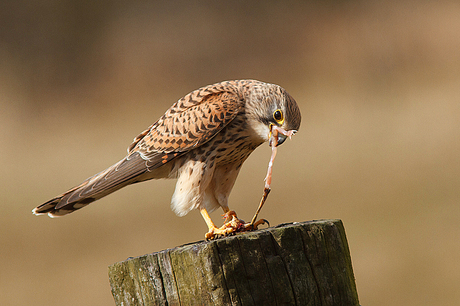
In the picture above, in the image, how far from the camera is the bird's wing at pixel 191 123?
2.50 meters

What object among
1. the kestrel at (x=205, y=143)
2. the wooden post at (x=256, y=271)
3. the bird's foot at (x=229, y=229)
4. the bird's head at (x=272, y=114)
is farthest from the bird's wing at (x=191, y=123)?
the wooden post at (x=256, y=271)

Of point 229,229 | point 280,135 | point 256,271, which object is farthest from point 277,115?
point 256,271

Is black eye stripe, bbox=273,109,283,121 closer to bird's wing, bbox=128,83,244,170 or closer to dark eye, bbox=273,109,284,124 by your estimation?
dark eye, bbox=273,109,284,124

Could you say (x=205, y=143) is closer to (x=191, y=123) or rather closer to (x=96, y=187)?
(x=191, y=123)

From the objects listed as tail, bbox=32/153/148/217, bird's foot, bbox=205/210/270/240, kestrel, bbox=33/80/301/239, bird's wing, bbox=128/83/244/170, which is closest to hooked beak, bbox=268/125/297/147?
kestrel, bbox=33/80/301/239

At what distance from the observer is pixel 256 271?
1421 mm

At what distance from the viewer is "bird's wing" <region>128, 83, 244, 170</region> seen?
250cm

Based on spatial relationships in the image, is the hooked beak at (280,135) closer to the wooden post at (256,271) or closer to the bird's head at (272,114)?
the bird's head at (272,114)

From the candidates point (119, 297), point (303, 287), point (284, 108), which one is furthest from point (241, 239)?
point (284, 108)

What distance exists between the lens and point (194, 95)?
2709mm

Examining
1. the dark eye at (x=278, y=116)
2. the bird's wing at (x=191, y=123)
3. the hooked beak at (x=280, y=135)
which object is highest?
the bird's wing at (x=191, y=123)

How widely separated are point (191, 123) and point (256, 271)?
1.33 m

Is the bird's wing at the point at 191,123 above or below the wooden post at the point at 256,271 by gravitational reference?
above

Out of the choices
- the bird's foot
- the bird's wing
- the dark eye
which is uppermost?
the bird's wing
